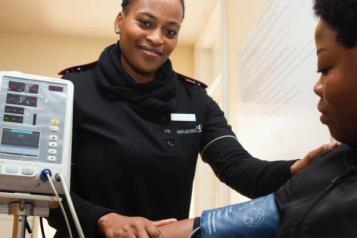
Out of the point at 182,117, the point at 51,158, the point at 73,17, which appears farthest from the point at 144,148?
the point at 73,17

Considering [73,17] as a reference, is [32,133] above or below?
below

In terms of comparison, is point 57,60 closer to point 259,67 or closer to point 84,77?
point 259,67

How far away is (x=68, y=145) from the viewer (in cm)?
102

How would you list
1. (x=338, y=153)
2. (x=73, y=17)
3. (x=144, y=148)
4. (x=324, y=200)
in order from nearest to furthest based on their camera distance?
(x=324, y=200)
(x=338, y=153)
(x=144, y=148)
(x=73, y=17)

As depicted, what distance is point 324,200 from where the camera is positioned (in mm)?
706

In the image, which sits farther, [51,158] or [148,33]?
[148,33]

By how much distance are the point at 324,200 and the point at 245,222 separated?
0.21 meters

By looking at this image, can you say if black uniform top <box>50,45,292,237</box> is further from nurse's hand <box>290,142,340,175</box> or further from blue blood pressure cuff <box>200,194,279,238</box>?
blue blood pressure cuff <box>200,194,279,238</box>

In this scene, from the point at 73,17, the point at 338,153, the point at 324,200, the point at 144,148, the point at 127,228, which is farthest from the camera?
the point at 73,17

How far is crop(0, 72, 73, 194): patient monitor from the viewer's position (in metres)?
0.97

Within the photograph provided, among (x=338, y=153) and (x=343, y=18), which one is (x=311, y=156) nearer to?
(x=338, y=153)

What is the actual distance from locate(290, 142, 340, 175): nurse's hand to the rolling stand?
480 mm

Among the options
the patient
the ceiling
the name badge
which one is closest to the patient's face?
the patient

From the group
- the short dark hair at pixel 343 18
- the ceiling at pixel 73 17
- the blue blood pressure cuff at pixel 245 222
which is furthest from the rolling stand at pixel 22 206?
the ceiling at pixel 73 17
